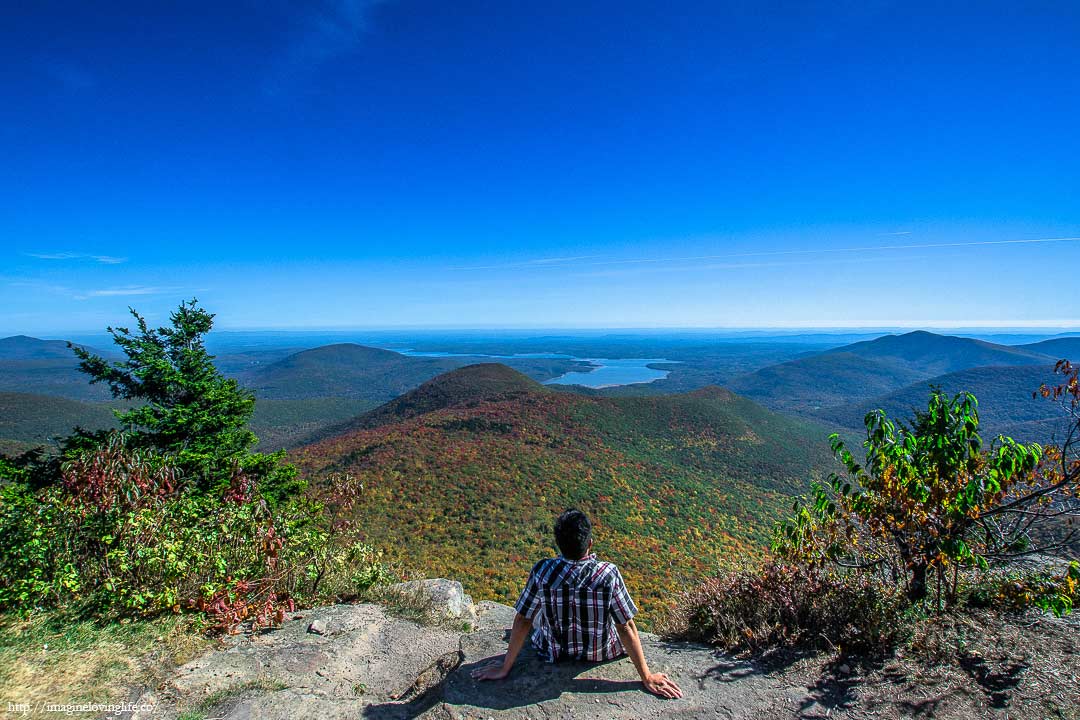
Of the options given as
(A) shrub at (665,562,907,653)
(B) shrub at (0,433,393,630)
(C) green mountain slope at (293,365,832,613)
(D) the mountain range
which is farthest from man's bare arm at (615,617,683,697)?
(D) the mountain range

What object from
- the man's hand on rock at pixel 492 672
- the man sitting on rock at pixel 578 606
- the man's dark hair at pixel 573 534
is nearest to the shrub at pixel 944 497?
the man sitting on rock at pixel 578 606

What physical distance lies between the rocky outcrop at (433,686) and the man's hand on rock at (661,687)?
0.18 ft

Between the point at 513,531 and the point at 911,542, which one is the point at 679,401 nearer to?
the point at 513,531

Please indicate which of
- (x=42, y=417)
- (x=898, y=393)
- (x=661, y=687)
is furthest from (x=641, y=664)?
(x=898, y=393)

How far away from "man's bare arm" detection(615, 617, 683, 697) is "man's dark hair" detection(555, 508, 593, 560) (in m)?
0.61

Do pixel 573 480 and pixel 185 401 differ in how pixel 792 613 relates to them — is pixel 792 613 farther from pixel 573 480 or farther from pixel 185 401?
pixel 573 480

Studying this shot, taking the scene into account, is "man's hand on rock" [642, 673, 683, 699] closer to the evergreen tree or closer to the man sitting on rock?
the man sitting on rock

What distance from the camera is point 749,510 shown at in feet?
121

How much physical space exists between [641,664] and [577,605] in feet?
1.94

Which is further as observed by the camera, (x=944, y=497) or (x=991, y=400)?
(x=991, y=400)

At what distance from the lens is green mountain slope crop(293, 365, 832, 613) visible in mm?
23606

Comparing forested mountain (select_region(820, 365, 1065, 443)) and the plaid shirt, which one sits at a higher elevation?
the plaid shirt

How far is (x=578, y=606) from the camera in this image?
3328 mm

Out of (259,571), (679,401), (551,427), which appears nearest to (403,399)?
(551,427)
